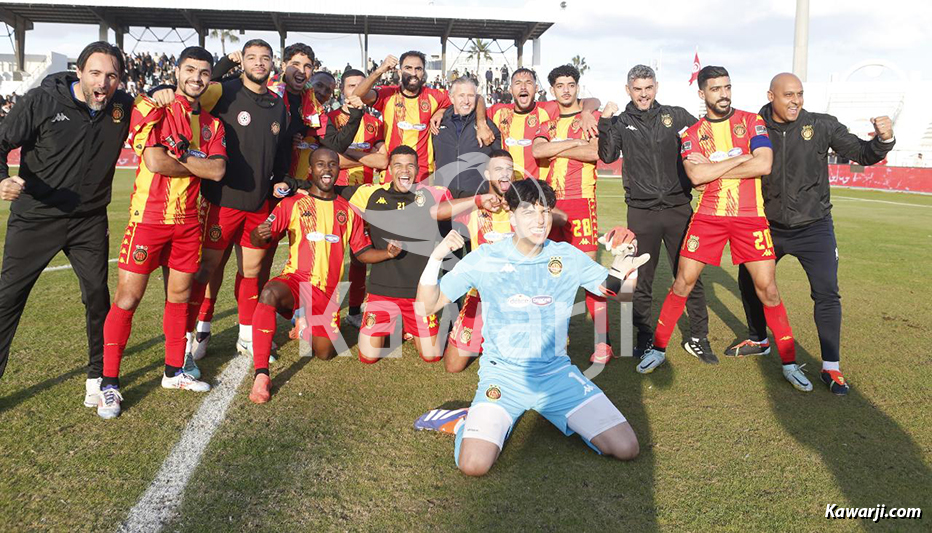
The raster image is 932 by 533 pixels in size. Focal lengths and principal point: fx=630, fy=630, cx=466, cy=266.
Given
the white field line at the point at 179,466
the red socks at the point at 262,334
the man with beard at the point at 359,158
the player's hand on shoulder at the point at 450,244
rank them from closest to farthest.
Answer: the white field line at the point at 179,466, the player's hand on shoulder at the point at 450,244, the red socks at the point at 262,334, the man with beard at the point at 359,158

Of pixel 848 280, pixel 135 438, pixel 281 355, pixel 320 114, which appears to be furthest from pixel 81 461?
pixel 848 280

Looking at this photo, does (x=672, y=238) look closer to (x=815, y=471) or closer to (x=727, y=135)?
(x=727, y=135)

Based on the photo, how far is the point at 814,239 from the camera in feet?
16.7

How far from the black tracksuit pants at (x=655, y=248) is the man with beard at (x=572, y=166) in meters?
0.36

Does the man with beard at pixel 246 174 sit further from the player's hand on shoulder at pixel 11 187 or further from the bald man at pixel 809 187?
the bald man at pixel 809 187

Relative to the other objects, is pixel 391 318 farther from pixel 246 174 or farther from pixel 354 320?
pixel 246 174

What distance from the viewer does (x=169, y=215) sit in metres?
4.46

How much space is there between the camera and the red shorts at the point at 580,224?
5754mm

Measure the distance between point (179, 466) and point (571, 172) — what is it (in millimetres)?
3975

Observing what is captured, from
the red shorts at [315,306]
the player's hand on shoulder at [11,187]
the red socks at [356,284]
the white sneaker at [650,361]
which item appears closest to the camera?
the player's hand on shoulder at [11,187]

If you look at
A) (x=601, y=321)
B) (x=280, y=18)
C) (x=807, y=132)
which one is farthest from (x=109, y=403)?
(x=280, y=18)

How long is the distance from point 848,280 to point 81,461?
365 inches

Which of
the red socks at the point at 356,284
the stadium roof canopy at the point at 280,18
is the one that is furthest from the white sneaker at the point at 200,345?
the stadium roof canopy at the point at 280,18

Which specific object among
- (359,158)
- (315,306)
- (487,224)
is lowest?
(315,306)
